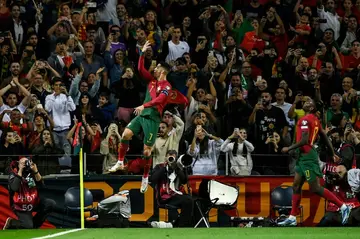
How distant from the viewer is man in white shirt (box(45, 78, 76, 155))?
24328 mm

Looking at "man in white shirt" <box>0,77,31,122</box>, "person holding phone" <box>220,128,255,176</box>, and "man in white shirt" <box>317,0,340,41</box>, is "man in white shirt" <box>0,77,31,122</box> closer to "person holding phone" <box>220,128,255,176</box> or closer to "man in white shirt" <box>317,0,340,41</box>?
"person holding phone" <box>220,128,255,176</box>

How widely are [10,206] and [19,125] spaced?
74.9 inches

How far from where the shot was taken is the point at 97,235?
17.6 meters

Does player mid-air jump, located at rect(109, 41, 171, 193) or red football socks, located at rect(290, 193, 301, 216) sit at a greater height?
player mid-air jump, located at rect(109, 41, 171, 193)

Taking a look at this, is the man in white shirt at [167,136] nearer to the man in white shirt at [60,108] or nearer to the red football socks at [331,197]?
the man in white shirt at [60,108]

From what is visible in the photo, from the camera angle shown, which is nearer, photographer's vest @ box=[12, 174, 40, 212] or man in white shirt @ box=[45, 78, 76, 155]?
photographer's vest @ box=[12, 174, 40, 212]

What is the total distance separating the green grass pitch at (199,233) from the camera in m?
17.3

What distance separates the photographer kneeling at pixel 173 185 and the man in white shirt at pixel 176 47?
5.13 metres

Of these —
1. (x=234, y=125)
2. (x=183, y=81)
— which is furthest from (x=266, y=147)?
(x=183, y=81)

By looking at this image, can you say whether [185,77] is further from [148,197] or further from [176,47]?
[148,197]

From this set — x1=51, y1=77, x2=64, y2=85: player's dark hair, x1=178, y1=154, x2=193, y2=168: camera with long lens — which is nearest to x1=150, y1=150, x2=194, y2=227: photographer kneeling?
x1=178, y1=154, x2=193, y2=168: camera with long lens

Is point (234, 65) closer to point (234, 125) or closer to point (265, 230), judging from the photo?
point (234, 125)

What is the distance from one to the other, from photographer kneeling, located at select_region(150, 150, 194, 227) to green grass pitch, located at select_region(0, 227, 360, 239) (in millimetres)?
3018

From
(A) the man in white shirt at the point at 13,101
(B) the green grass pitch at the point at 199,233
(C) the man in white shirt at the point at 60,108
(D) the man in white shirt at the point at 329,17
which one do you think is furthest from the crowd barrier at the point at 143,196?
(D) the man in white shirt at the point at 329,17
